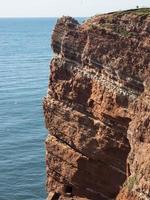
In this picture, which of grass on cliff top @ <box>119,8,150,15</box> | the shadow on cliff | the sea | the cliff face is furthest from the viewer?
the sea

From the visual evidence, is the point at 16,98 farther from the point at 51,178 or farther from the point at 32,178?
the point at 51,178

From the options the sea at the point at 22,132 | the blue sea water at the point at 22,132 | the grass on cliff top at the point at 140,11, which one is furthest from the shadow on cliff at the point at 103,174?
the blue sea water at the point at 22,132

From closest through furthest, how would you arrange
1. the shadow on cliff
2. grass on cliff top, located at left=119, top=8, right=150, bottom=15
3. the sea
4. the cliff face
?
the cliff face → grass on cliff top, located at left=119, top=8, right=150, bottom=15 → the shadow on cliff → the sea

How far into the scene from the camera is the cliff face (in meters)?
30.2

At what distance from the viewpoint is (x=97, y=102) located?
32000mm

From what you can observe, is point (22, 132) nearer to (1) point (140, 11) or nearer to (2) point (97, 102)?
(2) point (97, 102)

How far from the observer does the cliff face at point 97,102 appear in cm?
3016

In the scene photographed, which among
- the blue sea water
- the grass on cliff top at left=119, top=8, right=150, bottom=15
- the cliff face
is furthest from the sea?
the grass on cliff top at left=119, top=8, right=150, bottom=15

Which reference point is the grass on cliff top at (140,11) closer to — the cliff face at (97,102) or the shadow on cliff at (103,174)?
the cliff face at (97,102)

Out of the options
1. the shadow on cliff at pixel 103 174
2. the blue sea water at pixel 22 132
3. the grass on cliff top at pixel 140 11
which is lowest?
the blue sea water at pixel 22 132

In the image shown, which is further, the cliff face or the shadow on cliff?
the shadow on cliff

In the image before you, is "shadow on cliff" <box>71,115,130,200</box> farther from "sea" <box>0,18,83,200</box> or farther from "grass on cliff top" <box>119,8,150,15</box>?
"sea" <box>0,18,83,200</box>

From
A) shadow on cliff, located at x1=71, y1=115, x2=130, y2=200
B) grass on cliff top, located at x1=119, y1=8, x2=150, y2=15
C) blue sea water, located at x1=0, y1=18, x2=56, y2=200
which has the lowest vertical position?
blue sea water, located at x1=0, y1=18, x2=56, y2=200

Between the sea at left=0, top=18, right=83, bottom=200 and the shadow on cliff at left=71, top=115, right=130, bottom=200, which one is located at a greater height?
the shadow on cliff at left=71, top=115, right=130, bottom=200
